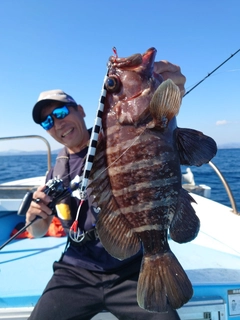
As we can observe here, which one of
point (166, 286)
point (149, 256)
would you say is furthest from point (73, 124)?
point (166, 286)

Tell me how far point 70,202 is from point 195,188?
382 centimetres

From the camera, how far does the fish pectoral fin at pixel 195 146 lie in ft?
5.23

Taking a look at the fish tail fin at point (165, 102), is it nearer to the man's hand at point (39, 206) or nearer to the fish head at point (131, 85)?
the fish head at point (131, 85)

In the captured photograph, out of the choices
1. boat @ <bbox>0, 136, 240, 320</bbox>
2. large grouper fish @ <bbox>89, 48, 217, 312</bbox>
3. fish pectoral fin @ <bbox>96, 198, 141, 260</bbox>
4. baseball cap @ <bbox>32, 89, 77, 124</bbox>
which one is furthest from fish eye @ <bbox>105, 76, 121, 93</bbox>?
boat @ <bbox>0, 136, 240, 320</bbox>

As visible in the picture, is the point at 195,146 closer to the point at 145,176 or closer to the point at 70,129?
the point at 145,176

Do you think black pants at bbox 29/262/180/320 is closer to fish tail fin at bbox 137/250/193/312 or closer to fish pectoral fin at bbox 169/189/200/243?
fish tail fin at bbox 137/250/193/312

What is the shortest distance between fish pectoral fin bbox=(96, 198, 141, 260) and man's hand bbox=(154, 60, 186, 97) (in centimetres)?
95

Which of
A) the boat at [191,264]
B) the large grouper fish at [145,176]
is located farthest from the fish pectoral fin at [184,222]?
the boat at [191,264]

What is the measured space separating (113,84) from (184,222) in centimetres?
98

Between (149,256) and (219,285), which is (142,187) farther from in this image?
(219,285)

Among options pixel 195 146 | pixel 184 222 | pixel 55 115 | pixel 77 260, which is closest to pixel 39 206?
pixel 77 260

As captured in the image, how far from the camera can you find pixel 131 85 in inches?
64.9

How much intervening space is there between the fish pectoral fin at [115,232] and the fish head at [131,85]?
58cm

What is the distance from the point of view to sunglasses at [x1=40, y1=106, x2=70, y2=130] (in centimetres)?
255
